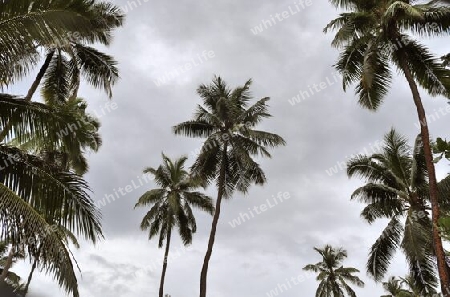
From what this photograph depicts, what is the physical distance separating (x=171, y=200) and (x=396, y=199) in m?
16.0

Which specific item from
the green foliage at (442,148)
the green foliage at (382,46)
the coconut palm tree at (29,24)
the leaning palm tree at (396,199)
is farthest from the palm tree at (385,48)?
the coconut palm tree at (29,24)

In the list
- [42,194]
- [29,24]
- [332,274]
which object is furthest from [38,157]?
[332,274]

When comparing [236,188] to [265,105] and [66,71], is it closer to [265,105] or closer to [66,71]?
[265,105]

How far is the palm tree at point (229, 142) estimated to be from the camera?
79.1ft

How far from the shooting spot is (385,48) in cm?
1644

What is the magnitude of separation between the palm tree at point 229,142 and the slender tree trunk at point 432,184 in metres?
10.2

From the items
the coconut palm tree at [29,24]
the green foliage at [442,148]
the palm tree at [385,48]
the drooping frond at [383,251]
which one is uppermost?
the palm tree at [385,48]

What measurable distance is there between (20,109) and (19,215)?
1.91 m

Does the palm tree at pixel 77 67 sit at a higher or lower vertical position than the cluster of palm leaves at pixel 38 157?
higher

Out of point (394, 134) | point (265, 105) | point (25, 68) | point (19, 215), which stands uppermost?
point (265, 105)

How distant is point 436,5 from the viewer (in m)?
15.3

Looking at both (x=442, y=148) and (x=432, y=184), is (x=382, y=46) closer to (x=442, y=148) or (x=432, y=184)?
(x=432, y=184)

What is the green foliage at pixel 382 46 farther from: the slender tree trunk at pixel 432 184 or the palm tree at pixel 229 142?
the palm tree at pixel 229 142

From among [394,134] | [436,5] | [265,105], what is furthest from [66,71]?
[394,134]
